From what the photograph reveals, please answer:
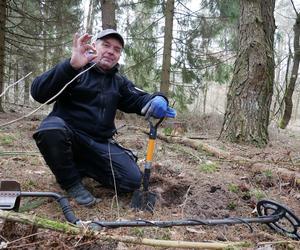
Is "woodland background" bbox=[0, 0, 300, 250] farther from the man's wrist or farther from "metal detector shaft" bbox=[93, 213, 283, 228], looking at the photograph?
the man's wrist

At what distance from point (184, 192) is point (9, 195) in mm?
1697

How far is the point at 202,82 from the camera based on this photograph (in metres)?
12.1

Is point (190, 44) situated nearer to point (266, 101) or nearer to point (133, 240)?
point (266, 101)

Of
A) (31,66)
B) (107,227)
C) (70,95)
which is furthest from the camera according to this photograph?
(31,66)

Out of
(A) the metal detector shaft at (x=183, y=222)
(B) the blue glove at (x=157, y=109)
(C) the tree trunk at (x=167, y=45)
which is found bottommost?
(A) the metal detector shaft at (x=183, y=222)

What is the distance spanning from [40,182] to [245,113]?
371 centimetres

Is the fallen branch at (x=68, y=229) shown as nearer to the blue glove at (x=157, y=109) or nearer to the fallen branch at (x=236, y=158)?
the blue glove at (x=157, y=109)

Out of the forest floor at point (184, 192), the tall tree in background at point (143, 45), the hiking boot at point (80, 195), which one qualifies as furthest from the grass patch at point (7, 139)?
the tall tree in background at point (143, 45)

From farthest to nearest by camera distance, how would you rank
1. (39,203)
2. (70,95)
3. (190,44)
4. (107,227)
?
(190,44) < (70,95) < (39,203) < (107,227)

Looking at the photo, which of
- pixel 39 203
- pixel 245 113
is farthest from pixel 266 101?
pixel 39 203

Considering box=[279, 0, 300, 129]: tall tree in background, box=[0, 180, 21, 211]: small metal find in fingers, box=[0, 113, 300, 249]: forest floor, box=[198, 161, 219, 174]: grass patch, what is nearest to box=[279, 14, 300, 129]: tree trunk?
box=[279, 0, 300, 129]: tall tree in background

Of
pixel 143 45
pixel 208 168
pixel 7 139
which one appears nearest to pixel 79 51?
pixel 208 168

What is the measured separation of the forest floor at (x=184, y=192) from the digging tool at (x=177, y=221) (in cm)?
7

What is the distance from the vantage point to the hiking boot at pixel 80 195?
289cm
